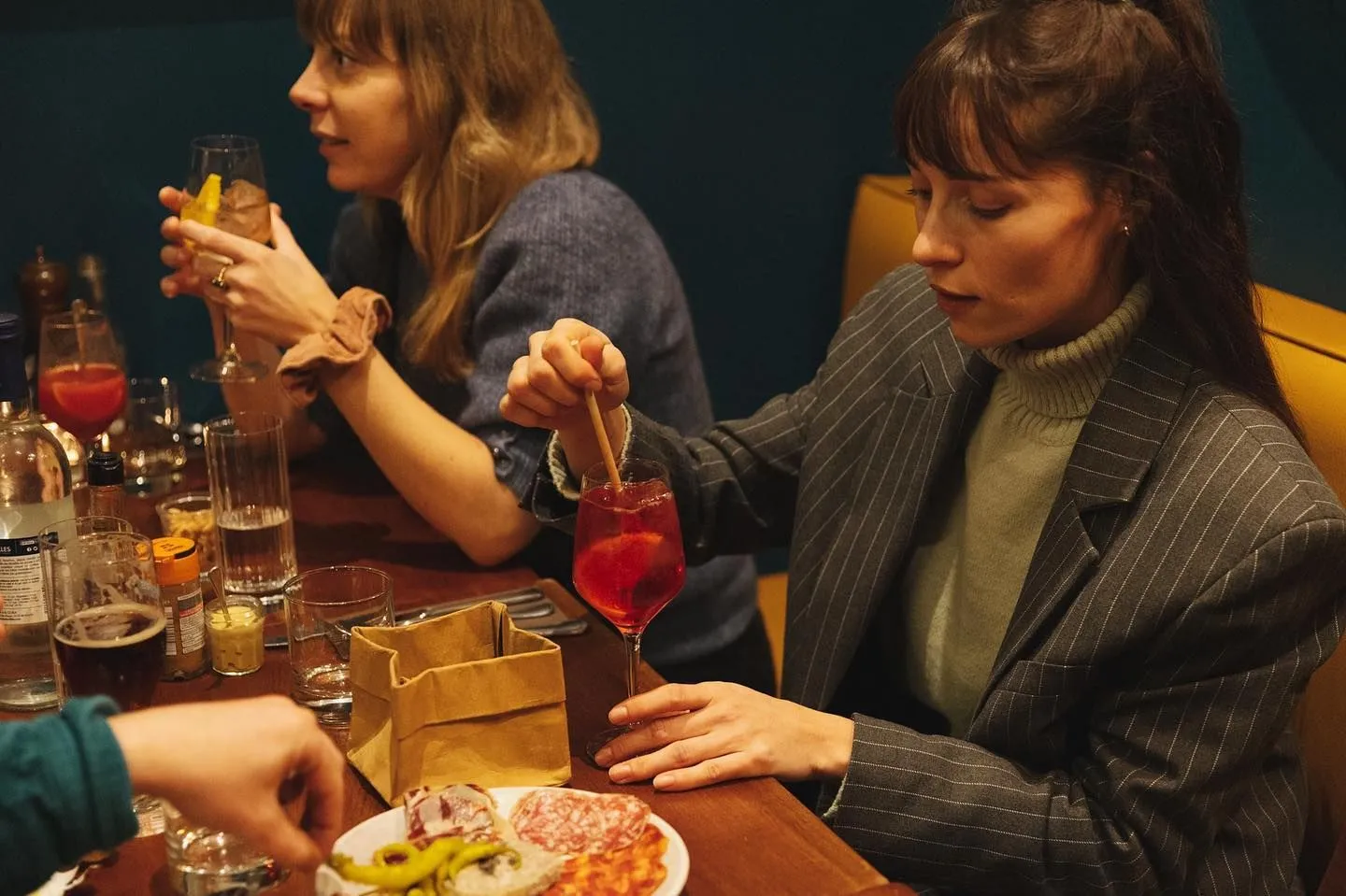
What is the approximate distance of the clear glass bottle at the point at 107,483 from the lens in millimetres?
1581

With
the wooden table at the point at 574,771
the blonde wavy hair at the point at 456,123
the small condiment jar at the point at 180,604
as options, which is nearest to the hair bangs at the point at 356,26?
the blonde wavy hair at the point at 456,123

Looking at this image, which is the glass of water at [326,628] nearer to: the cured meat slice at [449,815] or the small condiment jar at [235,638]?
the small condiment jar at [235,638]

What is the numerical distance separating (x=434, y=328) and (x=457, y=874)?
3.47ft

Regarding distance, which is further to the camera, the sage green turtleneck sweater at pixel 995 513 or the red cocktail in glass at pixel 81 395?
the red cocktail in glass at pixel 81 395

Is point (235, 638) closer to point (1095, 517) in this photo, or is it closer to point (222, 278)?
point (222, 278)

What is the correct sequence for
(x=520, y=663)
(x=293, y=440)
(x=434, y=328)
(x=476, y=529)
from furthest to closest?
(x=293, y=440), (x=434, y=328), (x=476, y=529), (x=520, y=663)

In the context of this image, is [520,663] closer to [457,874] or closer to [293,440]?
[457,874]

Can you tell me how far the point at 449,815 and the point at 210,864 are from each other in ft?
0.57

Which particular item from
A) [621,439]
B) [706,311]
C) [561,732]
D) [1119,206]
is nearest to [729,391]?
[706,311]

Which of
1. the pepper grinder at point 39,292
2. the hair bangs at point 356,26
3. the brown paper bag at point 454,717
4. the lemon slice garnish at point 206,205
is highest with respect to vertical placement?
the hair bangs at point 356,26

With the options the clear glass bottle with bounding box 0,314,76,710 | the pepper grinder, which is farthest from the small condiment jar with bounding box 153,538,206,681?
the pepper grinder

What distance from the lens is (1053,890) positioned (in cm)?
138

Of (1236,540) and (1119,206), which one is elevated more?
(1119,206)

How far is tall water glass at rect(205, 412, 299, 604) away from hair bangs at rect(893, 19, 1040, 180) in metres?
0.78
